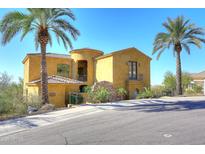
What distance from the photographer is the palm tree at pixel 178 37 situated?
26.2m

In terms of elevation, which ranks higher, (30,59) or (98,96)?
(30,59)

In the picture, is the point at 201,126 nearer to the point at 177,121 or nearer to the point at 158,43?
the point at 177,121

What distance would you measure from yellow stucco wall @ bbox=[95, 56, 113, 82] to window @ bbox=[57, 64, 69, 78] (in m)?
3.88

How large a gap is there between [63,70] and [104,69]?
5.66m

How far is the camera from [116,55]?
79.4ft

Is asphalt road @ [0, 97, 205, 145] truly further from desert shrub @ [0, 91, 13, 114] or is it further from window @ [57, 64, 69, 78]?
window @ [57, 64, 69, 78]

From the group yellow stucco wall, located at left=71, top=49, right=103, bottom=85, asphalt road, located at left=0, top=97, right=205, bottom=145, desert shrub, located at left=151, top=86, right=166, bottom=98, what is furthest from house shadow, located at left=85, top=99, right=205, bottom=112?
yellow stucco wall, located at left=71, top=49, right=103, bottom=85

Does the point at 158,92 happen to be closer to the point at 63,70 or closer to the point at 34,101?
the point at 63,70

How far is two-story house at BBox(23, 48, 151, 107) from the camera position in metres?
23.0

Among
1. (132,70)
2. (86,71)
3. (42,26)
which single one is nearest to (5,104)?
(42,26)

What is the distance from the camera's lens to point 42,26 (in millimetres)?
18359

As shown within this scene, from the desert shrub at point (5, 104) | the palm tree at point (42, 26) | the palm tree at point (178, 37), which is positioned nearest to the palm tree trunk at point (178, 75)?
the palm tree at point (178, 37)
